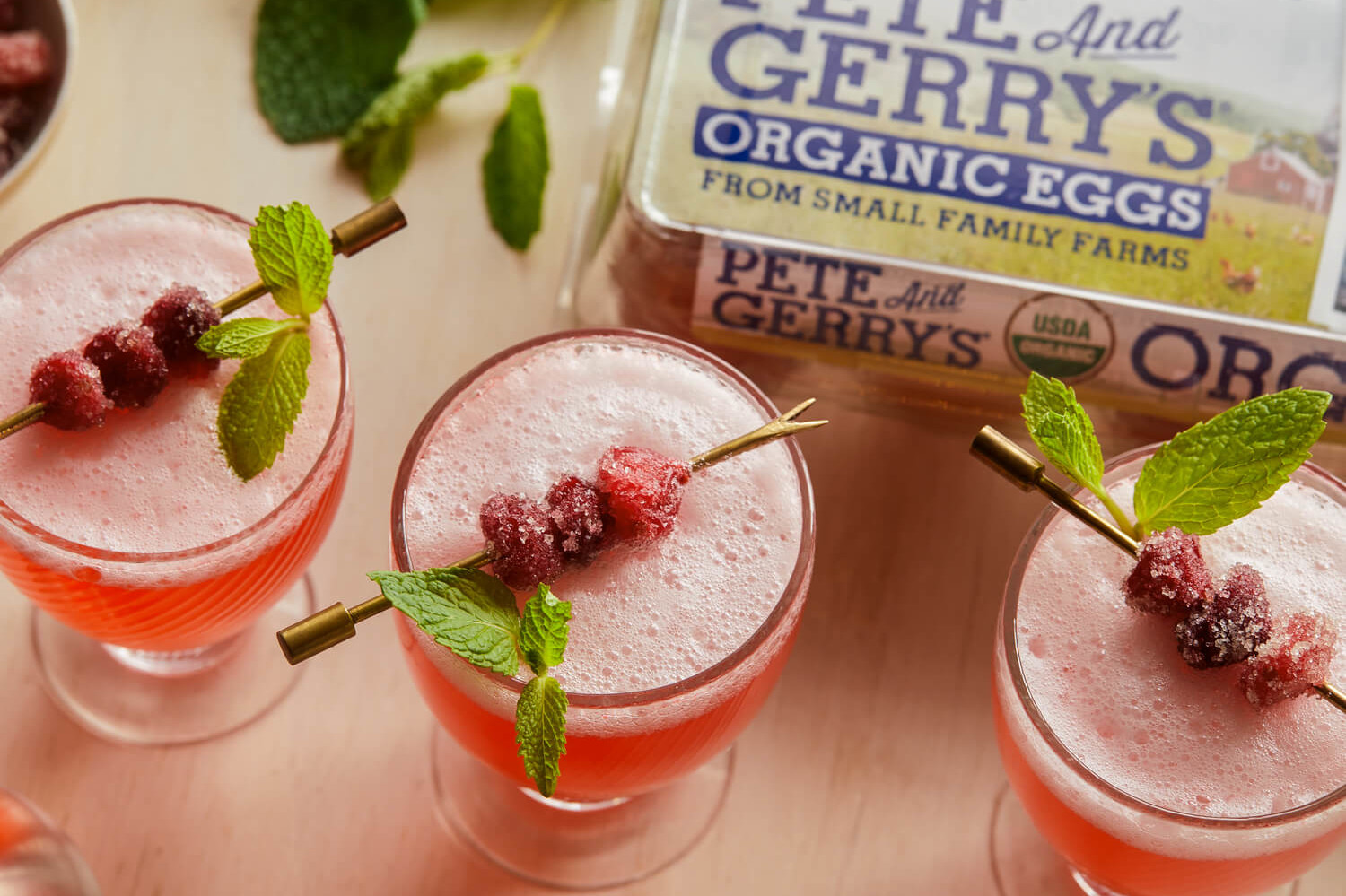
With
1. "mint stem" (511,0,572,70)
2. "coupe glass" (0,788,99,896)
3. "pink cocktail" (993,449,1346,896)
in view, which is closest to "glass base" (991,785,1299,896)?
"pink cocktail" (993,449,1346,896)

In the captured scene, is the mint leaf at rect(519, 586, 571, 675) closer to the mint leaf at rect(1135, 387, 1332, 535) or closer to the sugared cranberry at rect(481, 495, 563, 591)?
the sugared cranberry at rect(481, 495, 563, 591)

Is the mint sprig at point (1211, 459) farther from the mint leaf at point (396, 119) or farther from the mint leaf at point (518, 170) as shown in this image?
the mint leaf at point (396, 119)

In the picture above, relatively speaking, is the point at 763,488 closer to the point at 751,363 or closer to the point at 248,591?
the point at 751,363

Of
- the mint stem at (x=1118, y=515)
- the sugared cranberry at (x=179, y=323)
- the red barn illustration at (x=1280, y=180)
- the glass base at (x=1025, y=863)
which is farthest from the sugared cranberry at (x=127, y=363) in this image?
the red barn illustration at (x=1280, y=180)

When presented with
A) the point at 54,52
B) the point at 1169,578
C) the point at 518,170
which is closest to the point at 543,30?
the point at 518,170

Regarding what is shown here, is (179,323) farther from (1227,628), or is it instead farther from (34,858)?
(1227,628)
